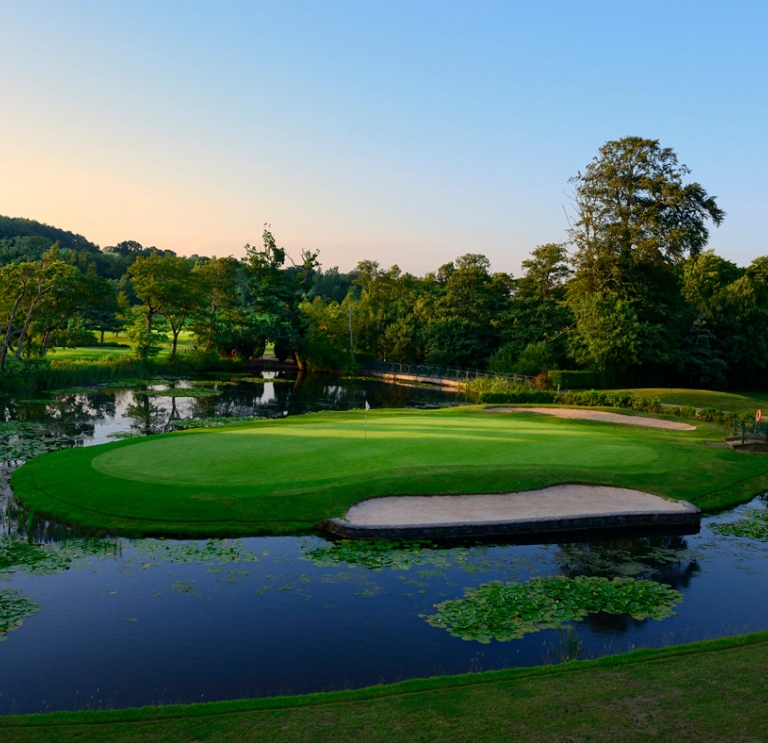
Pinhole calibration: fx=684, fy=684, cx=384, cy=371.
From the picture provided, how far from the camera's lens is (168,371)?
65250 millimetres

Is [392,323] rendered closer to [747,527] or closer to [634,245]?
[634,245]

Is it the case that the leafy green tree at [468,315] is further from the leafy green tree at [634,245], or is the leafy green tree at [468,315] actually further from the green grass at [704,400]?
the green grass at [704,400]

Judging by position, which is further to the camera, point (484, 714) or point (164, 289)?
point (164, 289)

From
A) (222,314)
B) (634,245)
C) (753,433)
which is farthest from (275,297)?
(753,433)

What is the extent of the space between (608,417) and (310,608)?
2703 cm

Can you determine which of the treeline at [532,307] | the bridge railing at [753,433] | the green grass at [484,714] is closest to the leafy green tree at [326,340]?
the treeline at [532,307]

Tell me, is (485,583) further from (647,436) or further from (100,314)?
(100,314)

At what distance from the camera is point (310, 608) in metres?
12.7

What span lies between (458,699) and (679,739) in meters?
2.44

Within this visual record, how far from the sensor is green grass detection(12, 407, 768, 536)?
17500 mm

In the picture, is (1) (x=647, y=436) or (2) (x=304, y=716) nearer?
(2) (x=304, y=716)

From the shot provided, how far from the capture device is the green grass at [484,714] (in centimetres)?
732

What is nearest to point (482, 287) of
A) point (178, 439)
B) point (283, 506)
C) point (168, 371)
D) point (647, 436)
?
point (168, 371)

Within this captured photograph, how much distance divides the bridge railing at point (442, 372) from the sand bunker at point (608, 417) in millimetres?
19542
